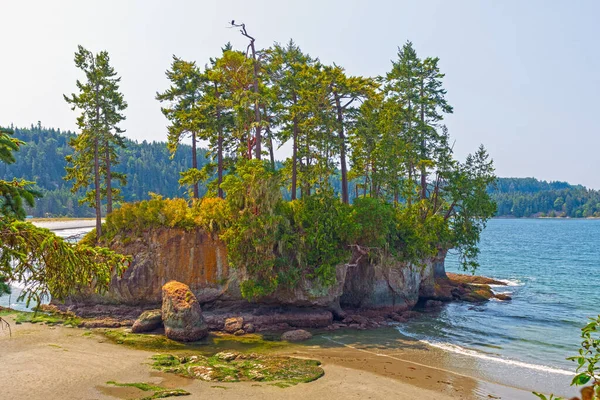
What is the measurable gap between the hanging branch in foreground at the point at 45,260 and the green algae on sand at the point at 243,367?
1211 cm

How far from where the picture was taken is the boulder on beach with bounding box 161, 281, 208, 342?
26.5 metres

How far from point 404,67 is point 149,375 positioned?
33474mm

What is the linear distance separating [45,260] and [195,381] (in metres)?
12.6

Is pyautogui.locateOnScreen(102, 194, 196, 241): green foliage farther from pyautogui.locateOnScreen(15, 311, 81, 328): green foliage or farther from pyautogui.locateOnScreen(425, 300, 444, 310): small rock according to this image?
pyautogui.locateOnScreen(425, 300, 444, 310): small rock

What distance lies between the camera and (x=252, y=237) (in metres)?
30.4

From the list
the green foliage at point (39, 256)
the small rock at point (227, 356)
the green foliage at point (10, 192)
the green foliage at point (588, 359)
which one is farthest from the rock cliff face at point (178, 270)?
the green foliage at point (588, 359)

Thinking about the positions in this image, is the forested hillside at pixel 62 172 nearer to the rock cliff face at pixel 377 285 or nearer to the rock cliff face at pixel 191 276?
the rock cliff face at pixel 191 276

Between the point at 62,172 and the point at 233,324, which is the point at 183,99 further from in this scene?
the point at 62,172

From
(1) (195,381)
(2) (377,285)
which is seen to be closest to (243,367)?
(1) (195,381)

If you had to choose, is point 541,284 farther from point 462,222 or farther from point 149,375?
point 149,375

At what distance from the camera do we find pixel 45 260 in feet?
29.2

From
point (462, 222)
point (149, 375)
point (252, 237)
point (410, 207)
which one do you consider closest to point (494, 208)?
point (462, 222)

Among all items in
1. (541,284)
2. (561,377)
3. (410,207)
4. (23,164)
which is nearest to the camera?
(561,377)

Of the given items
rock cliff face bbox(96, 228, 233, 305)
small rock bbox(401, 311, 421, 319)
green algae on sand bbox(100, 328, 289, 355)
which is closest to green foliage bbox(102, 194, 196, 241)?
rock cliff face bbox(96, 228, 233, 305)
